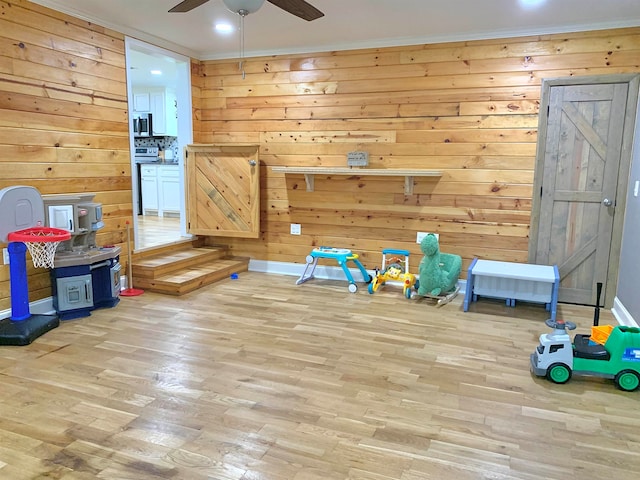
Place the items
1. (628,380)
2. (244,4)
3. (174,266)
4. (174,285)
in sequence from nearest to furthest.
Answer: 1. (628,380)
2. (244,4)
3. (174,285)
4. (174,266)

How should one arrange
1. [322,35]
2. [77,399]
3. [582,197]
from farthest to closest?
[322,35]
[582,197]
[77,399]

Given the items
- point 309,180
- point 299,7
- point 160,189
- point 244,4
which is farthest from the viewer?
point 160,189

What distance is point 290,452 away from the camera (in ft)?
6.66

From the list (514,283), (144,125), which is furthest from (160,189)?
(514,283)

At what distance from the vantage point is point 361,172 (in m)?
4.72

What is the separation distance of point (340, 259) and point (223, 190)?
5.36ft

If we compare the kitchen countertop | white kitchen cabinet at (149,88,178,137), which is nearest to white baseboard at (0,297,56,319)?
the kitchen countertop

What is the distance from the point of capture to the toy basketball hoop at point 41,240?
3.18 metres

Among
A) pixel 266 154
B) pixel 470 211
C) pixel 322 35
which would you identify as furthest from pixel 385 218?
pixel 322 35

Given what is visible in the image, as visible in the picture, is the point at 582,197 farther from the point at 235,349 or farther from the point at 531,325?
the point at 235,349

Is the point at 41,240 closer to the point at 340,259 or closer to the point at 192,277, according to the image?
the point at 192,277

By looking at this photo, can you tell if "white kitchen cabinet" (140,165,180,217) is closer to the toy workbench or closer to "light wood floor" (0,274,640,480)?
the toy workbench

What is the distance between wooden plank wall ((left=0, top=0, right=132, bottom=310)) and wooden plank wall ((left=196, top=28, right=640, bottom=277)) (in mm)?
1378

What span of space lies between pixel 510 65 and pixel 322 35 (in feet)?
5.99
